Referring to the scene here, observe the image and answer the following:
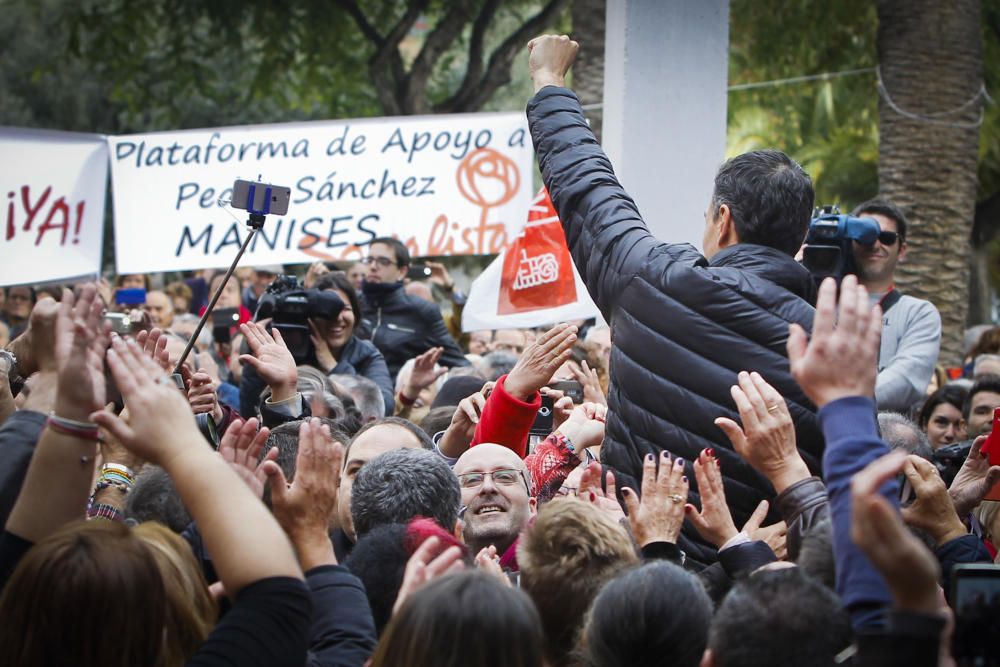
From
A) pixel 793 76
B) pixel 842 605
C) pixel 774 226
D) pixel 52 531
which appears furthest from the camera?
pixel 793 76

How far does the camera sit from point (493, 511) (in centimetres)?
428

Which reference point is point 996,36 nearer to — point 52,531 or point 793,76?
point 793,76

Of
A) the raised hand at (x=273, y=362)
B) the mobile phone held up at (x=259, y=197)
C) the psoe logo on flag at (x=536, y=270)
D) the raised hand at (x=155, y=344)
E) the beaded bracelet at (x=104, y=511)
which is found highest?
the mobile phone held up at (x=259, y=197)

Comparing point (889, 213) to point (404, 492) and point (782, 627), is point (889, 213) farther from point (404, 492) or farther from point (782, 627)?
point (782, 627)

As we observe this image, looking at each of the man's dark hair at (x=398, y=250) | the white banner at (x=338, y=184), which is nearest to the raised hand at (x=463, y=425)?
the man's dark hair at (x=398, y=250)

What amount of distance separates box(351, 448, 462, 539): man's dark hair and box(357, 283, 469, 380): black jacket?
15.4ft

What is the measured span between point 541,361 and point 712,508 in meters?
1.02

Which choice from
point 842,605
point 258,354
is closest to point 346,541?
point 258,354

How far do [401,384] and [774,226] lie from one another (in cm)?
417

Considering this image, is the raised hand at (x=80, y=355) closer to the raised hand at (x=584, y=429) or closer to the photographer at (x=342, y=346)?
the raised hand at (x=584, y=429)

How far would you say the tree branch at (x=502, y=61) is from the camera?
52.6 feet

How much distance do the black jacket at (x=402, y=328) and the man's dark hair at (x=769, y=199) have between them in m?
4.91

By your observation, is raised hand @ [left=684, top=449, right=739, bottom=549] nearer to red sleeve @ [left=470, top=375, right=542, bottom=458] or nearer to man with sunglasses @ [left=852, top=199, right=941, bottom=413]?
red sleeve @ [left=470, top=375, right=542, bottom=458]

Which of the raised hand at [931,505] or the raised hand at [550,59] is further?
the raised hand at [550,59]
